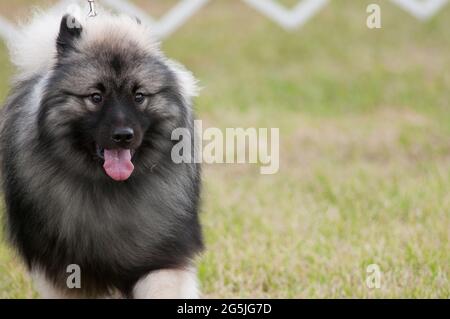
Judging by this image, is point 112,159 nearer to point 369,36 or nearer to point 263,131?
point 263,131

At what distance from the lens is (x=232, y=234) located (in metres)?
5.97

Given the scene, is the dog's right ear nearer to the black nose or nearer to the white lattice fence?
the black nose

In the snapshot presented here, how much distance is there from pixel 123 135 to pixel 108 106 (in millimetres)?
171

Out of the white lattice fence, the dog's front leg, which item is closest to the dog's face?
the dog's front leg

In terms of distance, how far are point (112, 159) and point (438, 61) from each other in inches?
362

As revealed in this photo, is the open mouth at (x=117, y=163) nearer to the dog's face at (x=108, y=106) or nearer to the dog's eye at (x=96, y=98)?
the dog's face at (x=108, y=106)

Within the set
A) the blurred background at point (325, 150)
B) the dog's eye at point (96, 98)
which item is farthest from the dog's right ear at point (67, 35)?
the blurred background at point (325, 150)

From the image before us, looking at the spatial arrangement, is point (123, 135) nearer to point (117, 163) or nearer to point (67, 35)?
point (117, 163)

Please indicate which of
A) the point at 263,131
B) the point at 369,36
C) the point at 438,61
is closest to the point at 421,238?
the point at 263,131

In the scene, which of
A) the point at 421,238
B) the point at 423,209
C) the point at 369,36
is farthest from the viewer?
the point at 369,36

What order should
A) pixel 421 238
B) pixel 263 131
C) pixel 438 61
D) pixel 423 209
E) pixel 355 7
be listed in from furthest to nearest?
1. pixel 355 7
2. pixel 438 61
3. pixel 263 131
4. pixel 423 209
5. pixel 421 238

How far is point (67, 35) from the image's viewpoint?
13.5ft

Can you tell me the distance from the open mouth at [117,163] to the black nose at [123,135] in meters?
0.13

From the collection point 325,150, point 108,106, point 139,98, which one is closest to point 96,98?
point 108,106
